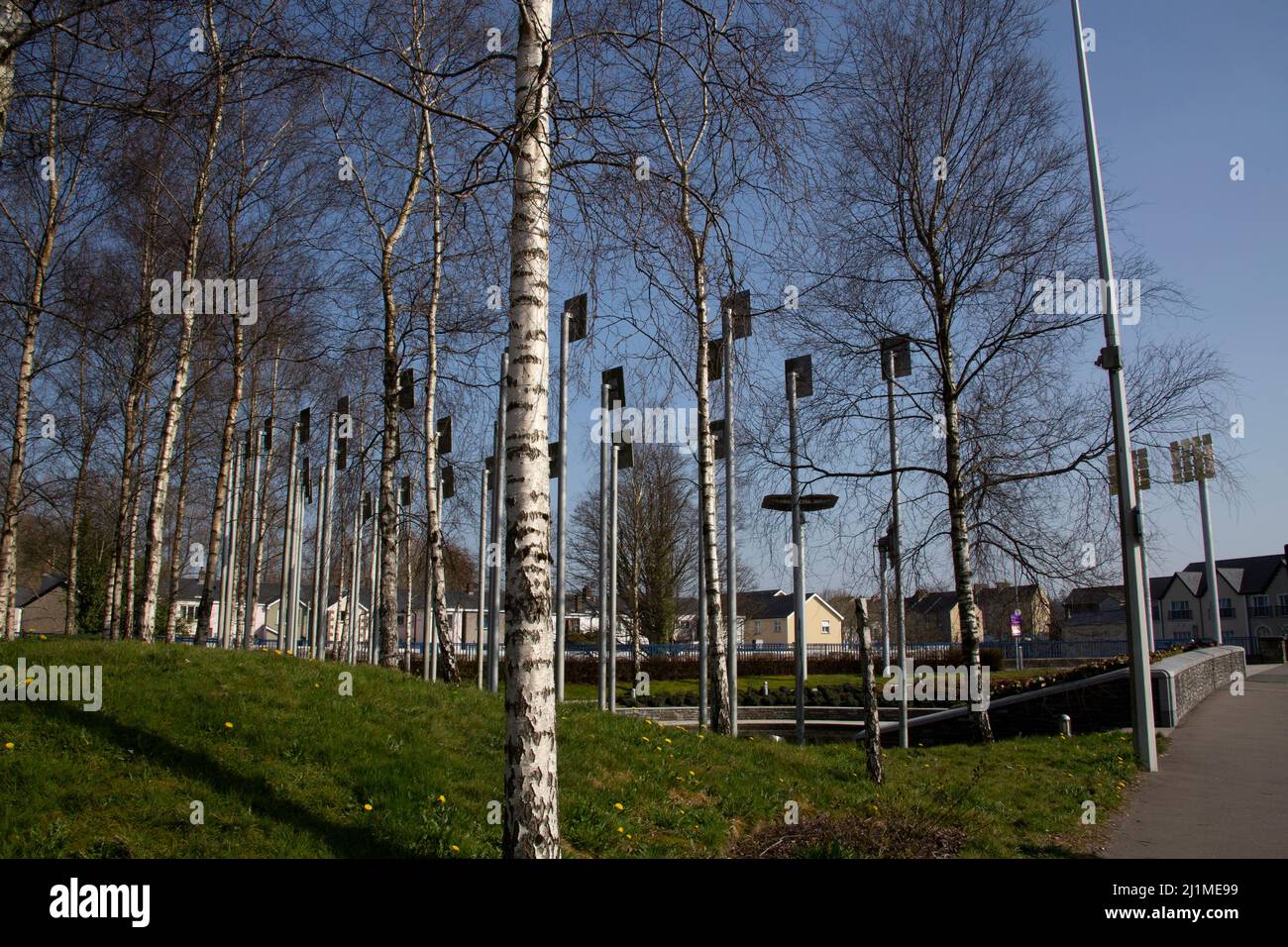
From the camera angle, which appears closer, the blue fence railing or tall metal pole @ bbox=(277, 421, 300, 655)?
tall metal pole @ bbox=(277, 421, 300, 655)

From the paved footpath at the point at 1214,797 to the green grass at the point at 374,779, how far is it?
428 millimetres

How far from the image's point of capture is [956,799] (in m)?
8.66

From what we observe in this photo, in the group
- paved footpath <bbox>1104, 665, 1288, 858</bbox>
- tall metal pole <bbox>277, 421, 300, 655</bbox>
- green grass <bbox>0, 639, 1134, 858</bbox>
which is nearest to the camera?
green grass <bbox>0, 639, 1134, 858</bbox>

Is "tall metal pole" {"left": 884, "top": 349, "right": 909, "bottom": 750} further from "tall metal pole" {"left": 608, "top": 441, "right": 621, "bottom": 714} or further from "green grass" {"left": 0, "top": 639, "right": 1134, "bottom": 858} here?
"tall metal pole" {"left": 608, "top": 441, "right": 621, "bottom": 714}

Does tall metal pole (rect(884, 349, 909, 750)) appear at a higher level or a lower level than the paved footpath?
higher

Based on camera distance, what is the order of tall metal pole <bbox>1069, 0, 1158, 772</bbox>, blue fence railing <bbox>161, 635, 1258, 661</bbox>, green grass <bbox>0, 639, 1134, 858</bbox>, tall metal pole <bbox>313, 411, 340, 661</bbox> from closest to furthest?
green grass <bbox>0, 639, 1134, 858</bbox> → tall metal pole <bbox>1069, 0, 1158, 772</bbox> → tall metal pole <bbox>313, 411, 340, 661</bbox> → blue fence railing <bbox>161, 635, 1258, 661</bbox>

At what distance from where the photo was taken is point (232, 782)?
20.8 ft

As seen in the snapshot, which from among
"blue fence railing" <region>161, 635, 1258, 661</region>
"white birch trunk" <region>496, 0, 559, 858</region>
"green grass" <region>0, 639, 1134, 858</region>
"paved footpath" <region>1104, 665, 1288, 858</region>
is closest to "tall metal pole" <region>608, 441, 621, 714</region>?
"green grass" <region>0, 639, 1134, 858</region>

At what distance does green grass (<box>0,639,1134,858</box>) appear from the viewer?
5.72m

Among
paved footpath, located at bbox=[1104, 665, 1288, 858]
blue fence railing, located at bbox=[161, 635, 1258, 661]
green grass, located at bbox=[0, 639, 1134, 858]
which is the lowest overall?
blue fence railing, located at bbox=[161, 635, 1258, 661]

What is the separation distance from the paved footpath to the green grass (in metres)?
0.43

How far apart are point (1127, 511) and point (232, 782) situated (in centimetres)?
1064
